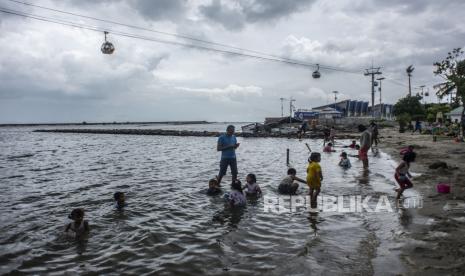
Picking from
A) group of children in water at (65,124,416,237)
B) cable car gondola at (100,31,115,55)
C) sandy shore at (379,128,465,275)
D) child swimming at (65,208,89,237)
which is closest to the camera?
sandy shore at (379,128,465,275)

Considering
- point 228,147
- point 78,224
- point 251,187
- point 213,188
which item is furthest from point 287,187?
point 78,224

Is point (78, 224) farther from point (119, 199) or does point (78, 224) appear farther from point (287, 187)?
point (287, 187)

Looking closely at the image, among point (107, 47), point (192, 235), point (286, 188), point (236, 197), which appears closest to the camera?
point (192, 235)

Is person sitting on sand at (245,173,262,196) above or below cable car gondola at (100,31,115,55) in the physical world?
below

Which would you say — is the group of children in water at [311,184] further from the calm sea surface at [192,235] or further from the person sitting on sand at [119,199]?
the person sitting on sand at [119,199]

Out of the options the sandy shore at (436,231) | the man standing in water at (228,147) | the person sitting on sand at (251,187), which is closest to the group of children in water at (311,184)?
the person sitting on sand at (251,187)

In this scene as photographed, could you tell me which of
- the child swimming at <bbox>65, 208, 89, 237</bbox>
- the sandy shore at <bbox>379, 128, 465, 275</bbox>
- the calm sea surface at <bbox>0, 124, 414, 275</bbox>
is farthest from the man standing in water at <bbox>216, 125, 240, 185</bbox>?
the sandy shore at <bbox>379, 128, 465, 275</bbox>

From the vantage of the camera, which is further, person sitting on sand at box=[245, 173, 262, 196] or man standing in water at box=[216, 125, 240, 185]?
man standing in water at box=[216, 125, 240, 185]

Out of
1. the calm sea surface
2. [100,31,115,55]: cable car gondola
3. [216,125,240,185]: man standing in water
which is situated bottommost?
the calm sea surface

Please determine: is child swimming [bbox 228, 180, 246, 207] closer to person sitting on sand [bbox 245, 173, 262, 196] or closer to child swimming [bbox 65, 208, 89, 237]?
person sitting on sand [bbox 245, 173, 262, 196]

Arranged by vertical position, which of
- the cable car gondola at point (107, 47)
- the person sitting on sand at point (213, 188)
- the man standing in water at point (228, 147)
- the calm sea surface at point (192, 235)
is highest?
the cable car gondola at point (107, 47)

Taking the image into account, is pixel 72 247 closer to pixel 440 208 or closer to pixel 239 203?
pixel 239 203

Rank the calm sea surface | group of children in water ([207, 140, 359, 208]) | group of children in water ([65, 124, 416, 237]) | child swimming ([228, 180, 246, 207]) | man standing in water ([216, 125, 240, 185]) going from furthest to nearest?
man standing in water ([216, 125, 240, 185]) → child swimming ([228, 180, 246, 207]) → group of children in water ([207, 140, 359, 208]) → group of children in water ([65, 124, 416, 237]) → the calm sea surface

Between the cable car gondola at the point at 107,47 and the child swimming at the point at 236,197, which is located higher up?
the cable car gondola at the point at 107,47
